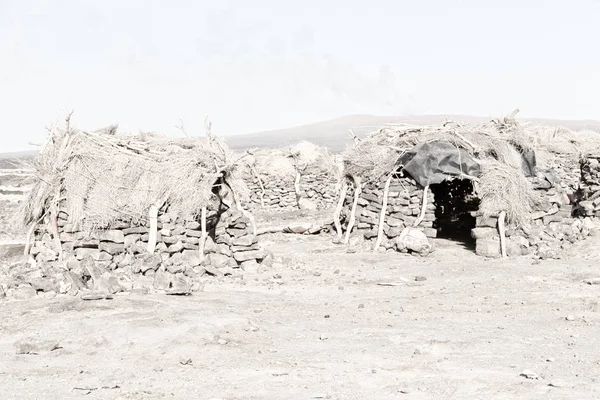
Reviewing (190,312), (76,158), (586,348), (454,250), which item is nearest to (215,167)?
(76,158)

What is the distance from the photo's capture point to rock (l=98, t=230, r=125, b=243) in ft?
39.5

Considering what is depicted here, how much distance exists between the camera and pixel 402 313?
9383mm

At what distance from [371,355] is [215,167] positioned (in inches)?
265

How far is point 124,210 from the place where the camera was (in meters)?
12.1

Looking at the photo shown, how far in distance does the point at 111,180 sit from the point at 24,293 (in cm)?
315

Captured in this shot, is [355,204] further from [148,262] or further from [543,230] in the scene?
[148,262]

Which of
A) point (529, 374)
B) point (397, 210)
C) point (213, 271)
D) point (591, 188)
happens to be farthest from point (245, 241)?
point (591, 188)

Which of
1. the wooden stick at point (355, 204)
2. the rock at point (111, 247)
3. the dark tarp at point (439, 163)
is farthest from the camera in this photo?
the wooden stick at point (355, 204)

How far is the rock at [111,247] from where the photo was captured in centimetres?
1201

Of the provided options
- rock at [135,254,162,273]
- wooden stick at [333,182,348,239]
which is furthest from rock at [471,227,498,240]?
rock at [135,254,162,273]

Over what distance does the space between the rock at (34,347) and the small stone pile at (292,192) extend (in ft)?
67.1

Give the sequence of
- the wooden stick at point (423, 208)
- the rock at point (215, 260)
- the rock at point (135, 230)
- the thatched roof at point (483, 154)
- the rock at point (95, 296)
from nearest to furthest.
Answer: the rock at point (95, 296) < the rock at point (135, 230) < the rock at point (215, 260) < the thatched roof at point (483, 154) < the wooden stick at point (423, 208)

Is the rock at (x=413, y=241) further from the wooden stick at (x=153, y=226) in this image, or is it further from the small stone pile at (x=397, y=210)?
the wooden stick at (x=153, y=226)

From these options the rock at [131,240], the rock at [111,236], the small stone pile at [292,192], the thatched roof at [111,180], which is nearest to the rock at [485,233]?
the thatched roof at [111,180]
